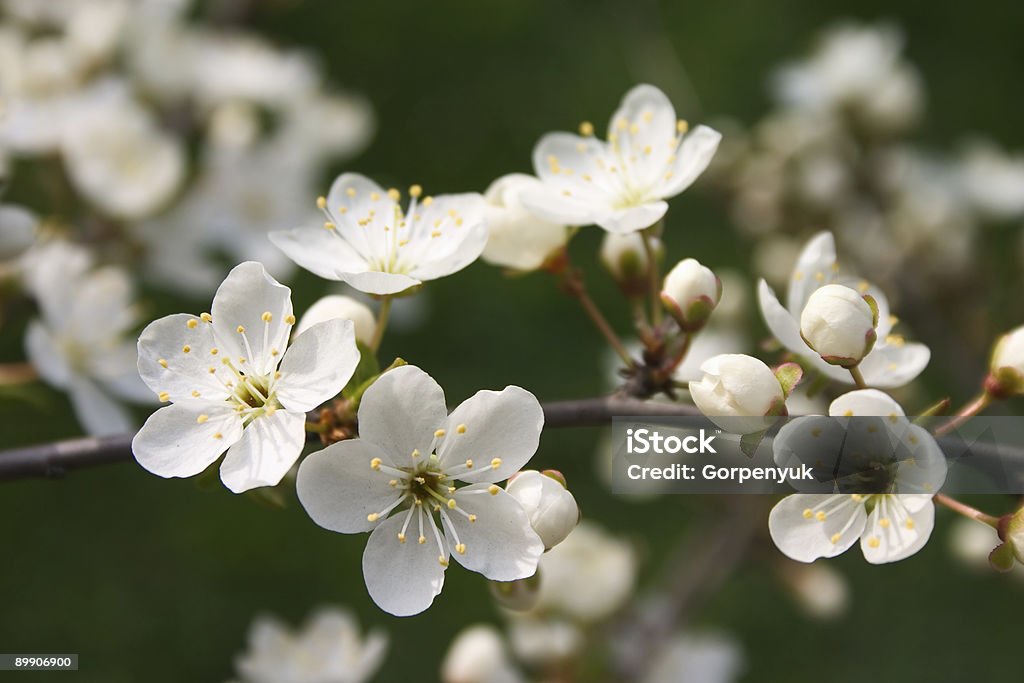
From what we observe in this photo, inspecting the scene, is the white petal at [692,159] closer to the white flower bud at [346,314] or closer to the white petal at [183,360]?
the white flower bud at [346,314]

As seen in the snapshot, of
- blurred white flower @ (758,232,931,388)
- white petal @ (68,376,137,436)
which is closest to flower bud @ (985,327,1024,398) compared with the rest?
blurred white flower @ (758,232,931,388)

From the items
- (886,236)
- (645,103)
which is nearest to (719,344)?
(886,236)

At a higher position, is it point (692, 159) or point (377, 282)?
point (692, 159)

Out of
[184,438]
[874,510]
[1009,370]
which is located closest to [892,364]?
[1009,370]

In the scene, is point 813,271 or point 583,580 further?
point 583,580

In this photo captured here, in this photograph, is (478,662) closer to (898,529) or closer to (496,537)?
(496,537)
